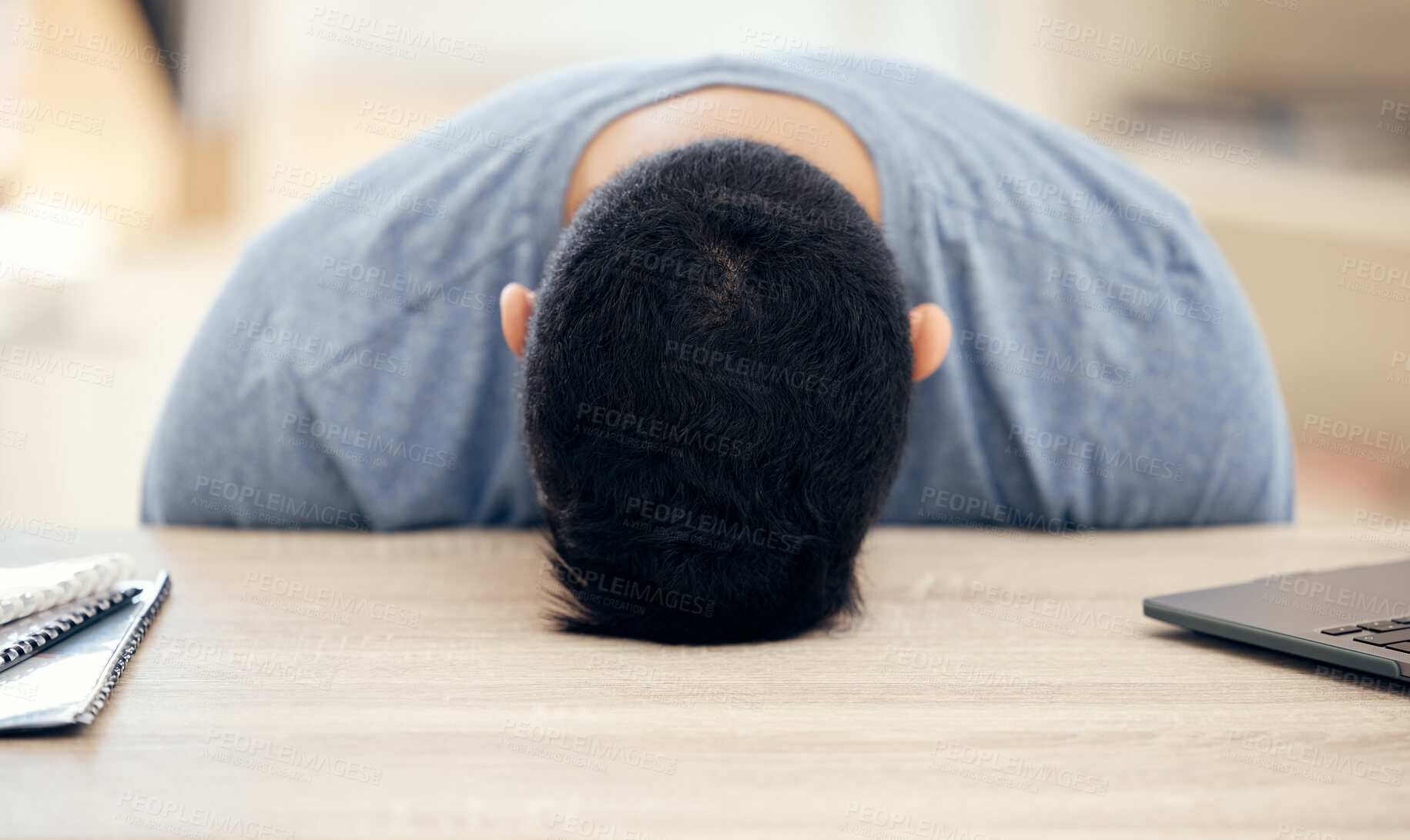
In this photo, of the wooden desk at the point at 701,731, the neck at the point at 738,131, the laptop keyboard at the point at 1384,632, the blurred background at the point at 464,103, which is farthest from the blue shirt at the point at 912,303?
the blurred background at the point at 464,103

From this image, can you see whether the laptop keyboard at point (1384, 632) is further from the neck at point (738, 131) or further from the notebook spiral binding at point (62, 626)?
the notebook spiral binding at point (62, 626)

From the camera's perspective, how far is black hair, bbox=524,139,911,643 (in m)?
0.49

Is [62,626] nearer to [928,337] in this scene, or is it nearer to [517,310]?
[517,310]

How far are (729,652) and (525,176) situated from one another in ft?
1.69

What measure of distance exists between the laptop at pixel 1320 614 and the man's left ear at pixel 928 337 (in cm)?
20

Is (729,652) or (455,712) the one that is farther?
(729,652)

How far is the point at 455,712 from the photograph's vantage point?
42 centimetres

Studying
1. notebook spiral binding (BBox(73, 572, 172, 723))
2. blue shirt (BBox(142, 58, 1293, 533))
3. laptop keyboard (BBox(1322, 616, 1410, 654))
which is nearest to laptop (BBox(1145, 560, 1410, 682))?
laptop keyboard (BBox(1322, 616, 1410, 654))

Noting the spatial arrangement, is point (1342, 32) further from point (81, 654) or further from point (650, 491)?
point (81, 654)

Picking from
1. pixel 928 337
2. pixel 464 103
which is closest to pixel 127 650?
pixel 928 337

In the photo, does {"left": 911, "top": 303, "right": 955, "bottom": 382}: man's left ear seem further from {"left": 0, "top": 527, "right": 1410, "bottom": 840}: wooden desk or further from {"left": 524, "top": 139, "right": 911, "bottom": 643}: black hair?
{"left": 0, "top": 527, "right": 1410, "bottom": 840}: wooden desk

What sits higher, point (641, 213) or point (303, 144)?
point (641, 213)

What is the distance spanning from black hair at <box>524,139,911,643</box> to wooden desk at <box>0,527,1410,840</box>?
44 mm

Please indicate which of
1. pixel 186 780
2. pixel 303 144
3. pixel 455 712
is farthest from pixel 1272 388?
pixel 303 144
